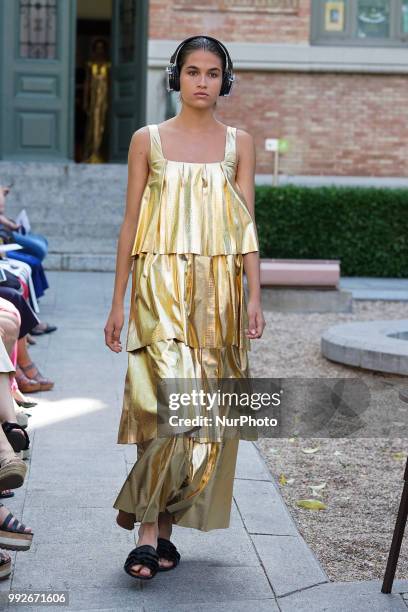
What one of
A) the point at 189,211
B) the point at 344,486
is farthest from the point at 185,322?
the point at 344,486

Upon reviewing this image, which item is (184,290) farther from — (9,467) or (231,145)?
(9,467)

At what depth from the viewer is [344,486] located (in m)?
6.20

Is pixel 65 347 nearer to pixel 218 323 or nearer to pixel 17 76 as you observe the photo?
pixel 218 323

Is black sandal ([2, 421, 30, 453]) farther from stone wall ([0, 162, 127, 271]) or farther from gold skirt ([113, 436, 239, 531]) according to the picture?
stone wall ([0, 162, 127, 271])

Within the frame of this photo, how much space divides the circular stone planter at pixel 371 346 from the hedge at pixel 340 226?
17.7 ft

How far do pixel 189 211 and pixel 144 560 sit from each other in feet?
4.29

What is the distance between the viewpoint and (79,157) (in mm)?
21141

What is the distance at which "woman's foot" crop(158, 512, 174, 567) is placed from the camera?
4.64 metres

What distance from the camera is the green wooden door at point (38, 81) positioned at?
16672 millimetres

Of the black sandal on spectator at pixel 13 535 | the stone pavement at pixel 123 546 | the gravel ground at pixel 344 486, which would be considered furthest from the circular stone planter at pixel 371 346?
the black sandal on spectator at pixel 13 535

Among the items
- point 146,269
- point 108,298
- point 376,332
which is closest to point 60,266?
point 108,298

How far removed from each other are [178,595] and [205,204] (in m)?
1.45

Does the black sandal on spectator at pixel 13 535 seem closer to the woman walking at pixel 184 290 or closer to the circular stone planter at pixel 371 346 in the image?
the woman walking at pixel 184 290

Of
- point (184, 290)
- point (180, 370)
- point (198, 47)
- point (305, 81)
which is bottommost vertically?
point (180, 370)
